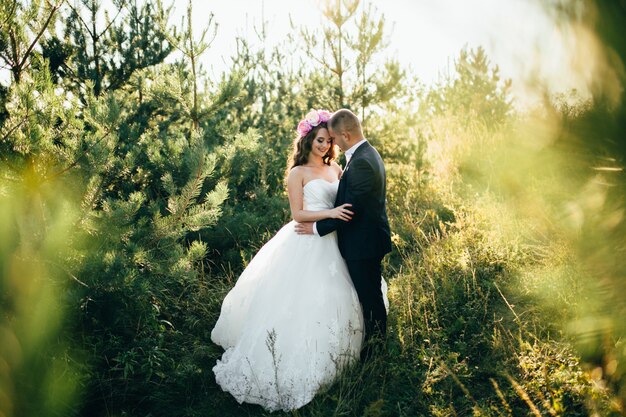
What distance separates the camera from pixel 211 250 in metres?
5.62

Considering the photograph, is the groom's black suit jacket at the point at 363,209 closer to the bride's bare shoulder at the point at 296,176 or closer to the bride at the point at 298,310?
the bride at the point at 298,310

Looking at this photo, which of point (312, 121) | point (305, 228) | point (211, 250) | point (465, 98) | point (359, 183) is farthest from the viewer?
point (465, 98)

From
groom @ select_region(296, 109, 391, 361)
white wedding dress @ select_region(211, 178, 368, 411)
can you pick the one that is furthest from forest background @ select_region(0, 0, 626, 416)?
groom @ select_region(296, 109, 391, 361)

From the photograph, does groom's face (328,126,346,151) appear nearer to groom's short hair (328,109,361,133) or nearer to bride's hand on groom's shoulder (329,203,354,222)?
groom's short hair (328,109,361,133)

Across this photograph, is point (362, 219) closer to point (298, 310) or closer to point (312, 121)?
point (298, 310)

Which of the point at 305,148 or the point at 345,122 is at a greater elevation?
the point at 345,122

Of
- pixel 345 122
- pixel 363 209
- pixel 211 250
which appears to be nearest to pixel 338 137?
pixel 345 122

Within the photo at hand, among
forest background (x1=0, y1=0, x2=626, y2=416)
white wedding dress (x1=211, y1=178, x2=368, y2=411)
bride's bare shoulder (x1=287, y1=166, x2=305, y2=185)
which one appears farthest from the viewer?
bride's bare shoulder (x1=287, y1=166, x2=305, y2=185)

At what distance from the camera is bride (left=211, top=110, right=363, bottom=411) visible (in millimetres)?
3365

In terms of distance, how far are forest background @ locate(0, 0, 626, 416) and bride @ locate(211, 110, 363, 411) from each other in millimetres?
187

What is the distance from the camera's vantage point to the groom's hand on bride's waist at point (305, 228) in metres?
3.68

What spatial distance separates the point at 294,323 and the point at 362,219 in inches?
36.6

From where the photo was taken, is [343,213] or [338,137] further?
[338,137]

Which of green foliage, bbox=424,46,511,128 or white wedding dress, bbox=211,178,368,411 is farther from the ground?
green foliage, bbox=424,46,511,128
